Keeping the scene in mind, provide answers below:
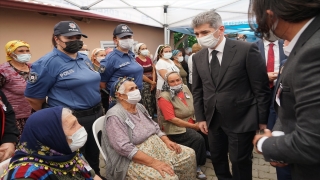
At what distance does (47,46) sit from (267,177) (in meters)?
4.57

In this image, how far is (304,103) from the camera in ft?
2.91

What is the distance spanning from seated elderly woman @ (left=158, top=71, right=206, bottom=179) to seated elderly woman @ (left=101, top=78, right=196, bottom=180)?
1.40 ft

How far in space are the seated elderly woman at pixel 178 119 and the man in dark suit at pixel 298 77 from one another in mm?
2117

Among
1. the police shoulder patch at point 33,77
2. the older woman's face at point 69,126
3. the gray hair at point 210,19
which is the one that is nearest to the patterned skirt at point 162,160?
the older woman's face at point 69,126

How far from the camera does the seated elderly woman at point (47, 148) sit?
1432mm

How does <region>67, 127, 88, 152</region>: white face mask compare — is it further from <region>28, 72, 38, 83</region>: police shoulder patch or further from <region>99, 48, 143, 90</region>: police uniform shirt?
<region>99, 48, 143, 90</region>: police uniform shirt

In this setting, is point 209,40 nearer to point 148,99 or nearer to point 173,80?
point 173,80

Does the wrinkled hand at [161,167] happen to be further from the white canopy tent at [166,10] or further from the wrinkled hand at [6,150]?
the white canopy tent at [166,10]

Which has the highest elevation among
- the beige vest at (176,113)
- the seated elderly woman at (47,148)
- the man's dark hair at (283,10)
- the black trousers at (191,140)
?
the man's dark hair at (283,10)

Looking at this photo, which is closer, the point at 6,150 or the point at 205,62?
the point at 6,150

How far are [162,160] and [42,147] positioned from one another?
1372 millimetres

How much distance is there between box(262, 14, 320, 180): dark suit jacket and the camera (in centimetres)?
86

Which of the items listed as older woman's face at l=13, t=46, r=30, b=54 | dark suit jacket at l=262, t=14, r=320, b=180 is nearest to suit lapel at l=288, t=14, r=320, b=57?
dark suit jacket at l=262, t=14, r=320, b=180

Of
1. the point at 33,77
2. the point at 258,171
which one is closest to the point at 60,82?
the point at 33,77
